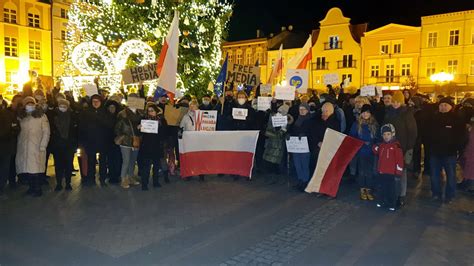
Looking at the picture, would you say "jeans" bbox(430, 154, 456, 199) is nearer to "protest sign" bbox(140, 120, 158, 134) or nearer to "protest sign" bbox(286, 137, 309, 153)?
"protest sign" bbox(286, 137, 309, 153)

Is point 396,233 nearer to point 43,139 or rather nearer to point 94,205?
point 94,205

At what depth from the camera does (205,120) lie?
33.6 feet

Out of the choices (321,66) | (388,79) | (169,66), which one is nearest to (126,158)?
(169,66)

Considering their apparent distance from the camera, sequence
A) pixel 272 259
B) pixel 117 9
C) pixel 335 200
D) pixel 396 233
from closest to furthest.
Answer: pixel 272 259 < pixel 396 233 < pixel 335 200 < pixel 117 9

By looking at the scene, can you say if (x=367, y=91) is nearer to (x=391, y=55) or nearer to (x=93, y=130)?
(x=93, y=130)

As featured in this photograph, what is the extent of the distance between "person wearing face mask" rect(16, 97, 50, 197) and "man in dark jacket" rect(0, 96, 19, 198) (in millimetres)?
138

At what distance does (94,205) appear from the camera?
7.78 metres

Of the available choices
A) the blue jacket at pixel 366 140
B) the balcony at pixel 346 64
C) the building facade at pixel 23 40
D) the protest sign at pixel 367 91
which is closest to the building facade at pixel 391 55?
the balcony at pixel 346 64

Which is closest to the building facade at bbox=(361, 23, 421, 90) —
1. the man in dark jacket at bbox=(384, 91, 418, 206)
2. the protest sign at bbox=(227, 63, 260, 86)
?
the protest sign at bbox=(227, 63, 260, 86)

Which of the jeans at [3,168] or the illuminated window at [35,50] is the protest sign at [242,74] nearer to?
the jeans at [3,168]

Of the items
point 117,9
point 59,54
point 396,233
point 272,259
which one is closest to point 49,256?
point 272,259

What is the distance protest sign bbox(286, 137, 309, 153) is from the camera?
898 cm

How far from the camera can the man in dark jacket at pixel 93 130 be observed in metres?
9.16

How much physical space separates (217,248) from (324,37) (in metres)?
51.6
